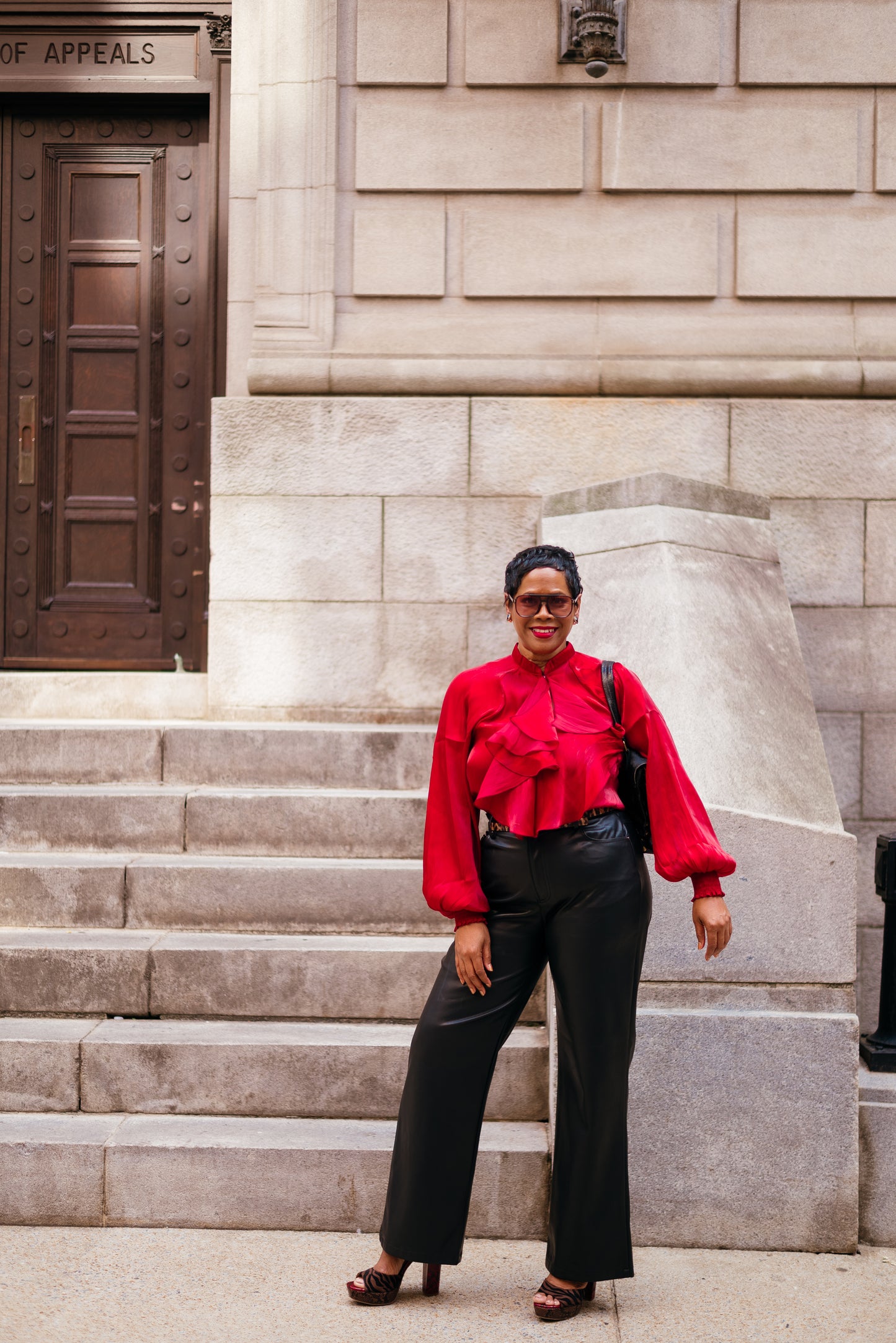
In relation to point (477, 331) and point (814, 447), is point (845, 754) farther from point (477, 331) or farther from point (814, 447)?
point (477, 331)

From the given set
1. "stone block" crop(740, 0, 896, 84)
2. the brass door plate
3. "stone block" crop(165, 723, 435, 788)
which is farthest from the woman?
the brass door plate

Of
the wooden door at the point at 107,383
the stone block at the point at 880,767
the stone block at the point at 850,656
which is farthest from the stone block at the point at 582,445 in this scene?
the wooden door at the point at 107,383

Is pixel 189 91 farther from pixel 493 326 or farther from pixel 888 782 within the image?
pixel 888 782

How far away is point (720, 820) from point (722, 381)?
3.39 metres

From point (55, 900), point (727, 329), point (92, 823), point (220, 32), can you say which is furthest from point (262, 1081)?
point (220, 32)

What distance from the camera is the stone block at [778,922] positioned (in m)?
3.99

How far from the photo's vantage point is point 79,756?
5711mm

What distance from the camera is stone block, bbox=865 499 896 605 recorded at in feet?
21.3

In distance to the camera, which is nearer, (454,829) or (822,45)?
(454,829)

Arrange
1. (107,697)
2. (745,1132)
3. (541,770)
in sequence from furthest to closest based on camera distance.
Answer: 1. (107,697)
2. (745,1132)
3. (541,770)

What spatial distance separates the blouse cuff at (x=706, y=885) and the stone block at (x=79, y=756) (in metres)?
3.10

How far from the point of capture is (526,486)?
261 inches

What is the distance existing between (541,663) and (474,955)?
2.58 ft

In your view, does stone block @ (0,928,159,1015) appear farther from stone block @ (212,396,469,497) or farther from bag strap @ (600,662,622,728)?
stone block @ (212,396,469,497)
